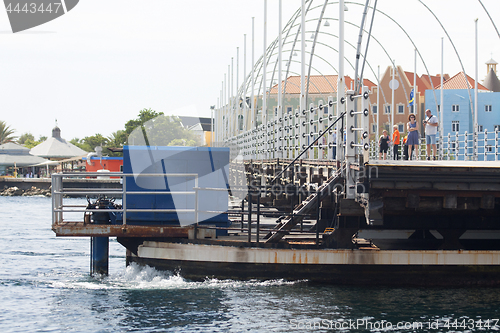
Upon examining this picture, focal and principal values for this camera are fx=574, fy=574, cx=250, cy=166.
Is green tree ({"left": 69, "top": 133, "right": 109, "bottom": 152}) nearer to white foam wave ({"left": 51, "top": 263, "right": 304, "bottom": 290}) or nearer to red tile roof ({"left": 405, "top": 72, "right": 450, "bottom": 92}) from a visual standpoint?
red tile roof ({"left": 405, "top": 72, "right": 450, "bottom": 92})

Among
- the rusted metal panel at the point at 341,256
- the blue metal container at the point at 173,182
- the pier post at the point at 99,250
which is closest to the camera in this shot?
the rusted metal panel at the point at 341,256

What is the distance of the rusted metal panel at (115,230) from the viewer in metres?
15.9

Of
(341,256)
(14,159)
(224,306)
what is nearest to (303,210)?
(341,256)

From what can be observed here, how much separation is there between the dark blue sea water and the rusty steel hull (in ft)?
0.93

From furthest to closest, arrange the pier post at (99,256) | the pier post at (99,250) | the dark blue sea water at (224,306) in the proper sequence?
the pier post at (99,256)
the pier post at (99,250)
the dark blue sea water at (224,306)

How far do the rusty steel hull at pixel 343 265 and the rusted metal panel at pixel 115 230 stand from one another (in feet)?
1.42

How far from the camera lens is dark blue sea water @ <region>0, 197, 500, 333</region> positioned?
1284cm

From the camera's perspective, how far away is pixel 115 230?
16.1 m

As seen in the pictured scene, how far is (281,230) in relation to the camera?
15.8 m

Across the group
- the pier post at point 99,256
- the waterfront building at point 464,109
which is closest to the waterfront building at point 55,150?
the waterfront building at point 464,109

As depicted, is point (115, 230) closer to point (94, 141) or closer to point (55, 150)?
point (55, 150)

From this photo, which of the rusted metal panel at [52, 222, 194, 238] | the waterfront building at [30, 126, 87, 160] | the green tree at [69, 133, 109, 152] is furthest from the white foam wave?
the green tree at [69, 133, 109, 152]

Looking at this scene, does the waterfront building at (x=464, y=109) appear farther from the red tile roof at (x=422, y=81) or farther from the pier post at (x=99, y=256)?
the pier post at (x=99, y=256)

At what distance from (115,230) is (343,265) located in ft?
21.2
